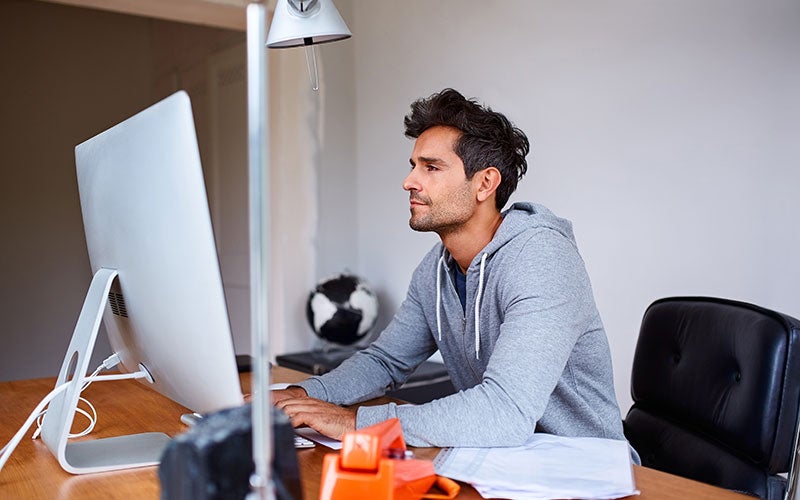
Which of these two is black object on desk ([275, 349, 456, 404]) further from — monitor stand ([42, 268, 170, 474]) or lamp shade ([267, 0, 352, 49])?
monitor stand ([42, 268, 170, 474])

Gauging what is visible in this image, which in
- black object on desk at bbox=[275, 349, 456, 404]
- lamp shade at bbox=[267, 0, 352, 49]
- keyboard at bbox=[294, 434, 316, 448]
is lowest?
black object on desk at bbox=[275, 349, 456, 404]

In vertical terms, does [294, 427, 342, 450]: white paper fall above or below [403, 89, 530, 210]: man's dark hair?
below

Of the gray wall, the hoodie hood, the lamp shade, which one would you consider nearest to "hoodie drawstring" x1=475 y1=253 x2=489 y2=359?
the hoodie hood

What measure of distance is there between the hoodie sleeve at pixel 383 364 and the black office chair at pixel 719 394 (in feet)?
1.53

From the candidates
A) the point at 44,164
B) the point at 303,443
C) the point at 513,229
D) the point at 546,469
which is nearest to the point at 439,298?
the point at 513,229

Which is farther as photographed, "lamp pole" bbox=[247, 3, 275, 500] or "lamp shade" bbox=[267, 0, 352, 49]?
"lamp shade" bbox=[267, 0, 352, 49]

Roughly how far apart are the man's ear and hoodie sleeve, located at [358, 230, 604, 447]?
0.84ft

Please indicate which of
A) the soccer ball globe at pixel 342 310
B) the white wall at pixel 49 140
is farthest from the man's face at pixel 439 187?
the white wall at pixel 49 140

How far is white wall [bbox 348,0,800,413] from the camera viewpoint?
79.0 inches

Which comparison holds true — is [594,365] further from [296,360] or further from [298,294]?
[298,294]

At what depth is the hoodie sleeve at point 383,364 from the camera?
1515 millimetres

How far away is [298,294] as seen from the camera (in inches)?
135

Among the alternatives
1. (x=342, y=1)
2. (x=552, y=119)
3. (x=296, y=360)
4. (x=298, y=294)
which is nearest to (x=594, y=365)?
(x=552, y=119)

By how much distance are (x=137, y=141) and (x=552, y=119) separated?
1.83 metres
